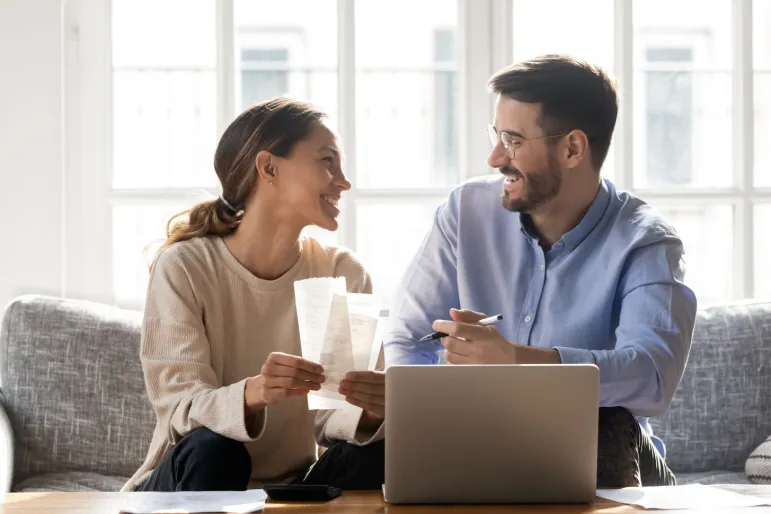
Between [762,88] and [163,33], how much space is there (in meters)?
1.91

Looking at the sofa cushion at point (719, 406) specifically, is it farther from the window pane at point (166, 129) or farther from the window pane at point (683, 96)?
the window pane at point (166, 129)

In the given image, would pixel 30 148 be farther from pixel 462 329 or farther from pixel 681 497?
pixel 681 497

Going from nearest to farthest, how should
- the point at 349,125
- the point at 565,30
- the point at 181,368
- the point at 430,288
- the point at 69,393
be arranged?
1. the point at 181,368
2. the point at 430,288
3. the point at 69,393
4. the point at 349,125
5. the point at 565,30

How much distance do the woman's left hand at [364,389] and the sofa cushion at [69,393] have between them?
3.11 ft

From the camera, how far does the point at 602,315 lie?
215 cm

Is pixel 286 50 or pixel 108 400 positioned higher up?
pixel 286 50

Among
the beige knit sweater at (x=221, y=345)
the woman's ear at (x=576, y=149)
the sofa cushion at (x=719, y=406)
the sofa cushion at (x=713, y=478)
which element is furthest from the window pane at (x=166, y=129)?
the sofa cushion at (x=713, y=478)

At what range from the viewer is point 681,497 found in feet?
5.06

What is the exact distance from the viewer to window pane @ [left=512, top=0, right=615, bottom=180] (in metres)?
3.26

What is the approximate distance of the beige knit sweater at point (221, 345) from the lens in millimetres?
2006

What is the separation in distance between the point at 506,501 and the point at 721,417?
1397 mm

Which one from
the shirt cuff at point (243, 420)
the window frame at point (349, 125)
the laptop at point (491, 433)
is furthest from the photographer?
the window frame at point (349, 125)

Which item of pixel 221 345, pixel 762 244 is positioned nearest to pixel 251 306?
pixel 221 345

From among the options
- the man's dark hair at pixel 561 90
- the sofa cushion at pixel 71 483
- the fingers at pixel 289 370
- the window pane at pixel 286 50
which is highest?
the window pane at pixel 286 50
